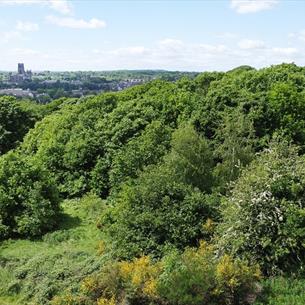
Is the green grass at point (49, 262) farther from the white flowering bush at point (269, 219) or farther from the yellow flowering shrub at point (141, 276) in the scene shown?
the white flowering bush at point (269, 219)

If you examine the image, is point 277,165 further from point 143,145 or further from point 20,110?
point 20,110

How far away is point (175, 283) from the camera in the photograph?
15.2 meters

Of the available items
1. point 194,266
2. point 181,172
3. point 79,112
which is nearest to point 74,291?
point 194,266

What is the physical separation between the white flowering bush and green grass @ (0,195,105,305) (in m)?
5.43

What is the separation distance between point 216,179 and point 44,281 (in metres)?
10.1

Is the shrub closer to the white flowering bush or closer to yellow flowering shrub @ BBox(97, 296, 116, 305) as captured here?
the white flowering bush

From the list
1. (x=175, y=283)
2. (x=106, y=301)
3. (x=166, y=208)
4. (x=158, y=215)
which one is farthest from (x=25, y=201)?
(x=175, y=283)

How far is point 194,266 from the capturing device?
1570 centimetres

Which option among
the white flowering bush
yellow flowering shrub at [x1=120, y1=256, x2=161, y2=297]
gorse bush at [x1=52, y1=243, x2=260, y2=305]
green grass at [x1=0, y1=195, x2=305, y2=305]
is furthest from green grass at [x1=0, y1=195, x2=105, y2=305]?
the white flowering bush

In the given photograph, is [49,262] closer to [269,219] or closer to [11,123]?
[269,219]

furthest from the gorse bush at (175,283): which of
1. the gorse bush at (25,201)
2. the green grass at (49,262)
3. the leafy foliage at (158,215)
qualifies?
the gorse bush at (25,201)

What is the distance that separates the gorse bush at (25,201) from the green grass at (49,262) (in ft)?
2.43

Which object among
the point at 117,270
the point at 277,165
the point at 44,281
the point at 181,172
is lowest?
the point at 44,281

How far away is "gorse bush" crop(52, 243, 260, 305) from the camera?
1512 centimetres
